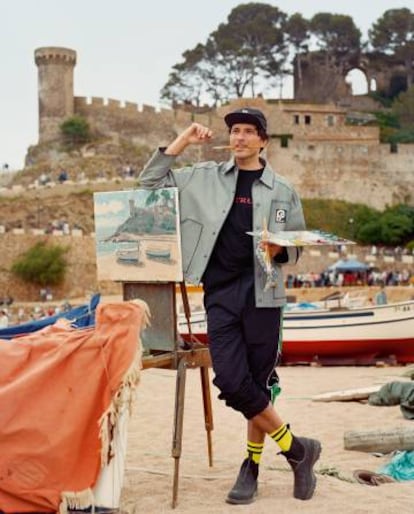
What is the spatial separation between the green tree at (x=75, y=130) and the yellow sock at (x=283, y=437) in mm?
52599

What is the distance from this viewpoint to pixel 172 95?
6931cm

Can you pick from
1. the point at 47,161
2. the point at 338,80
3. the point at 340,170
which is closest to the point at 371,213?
the point at 340,170

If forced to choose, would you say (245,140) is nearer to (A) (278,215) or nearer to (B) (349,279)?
(A) (278,215)

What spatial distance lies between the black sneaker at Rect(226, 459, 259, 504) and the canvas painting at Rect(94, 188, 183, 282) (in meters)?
1.11

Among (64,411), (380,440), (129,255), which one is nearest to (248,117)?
(129,255)

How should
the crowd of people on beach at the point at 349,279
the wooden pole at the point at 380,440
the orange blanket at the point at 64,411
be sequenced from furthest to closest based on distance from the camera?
the crowd of people on beach at the point at 349,279, the wooden pole at the point at 380,440, the orange blanket at the point at 64,411

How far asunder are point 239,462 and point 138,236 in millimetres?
2045

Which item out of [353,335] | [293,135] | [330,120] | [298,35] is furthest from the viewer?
[298,35]

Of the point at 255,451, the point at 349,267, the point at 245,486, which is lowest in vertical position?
the point at 349,267

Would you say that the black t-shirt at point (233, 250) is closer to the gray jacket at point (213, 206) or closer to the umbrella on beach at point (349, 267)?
the gray jacket at point (213, 206)

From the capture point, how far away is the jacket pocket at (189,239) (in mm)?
5117

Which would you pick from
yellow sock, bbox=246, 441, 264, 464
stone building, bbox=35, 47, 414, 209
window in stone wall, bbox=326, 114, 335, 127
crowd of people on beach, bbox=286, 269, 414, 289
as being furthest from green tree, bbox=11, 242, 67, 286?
yellow sock, bbox=246, 441, 264, 464

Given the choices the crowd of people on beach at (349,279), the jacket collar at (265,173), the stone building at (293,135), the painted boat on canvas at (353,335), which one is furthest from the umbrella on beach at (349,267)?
the jacket collar at (265,173)

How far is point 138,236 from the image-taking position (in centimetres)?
518
